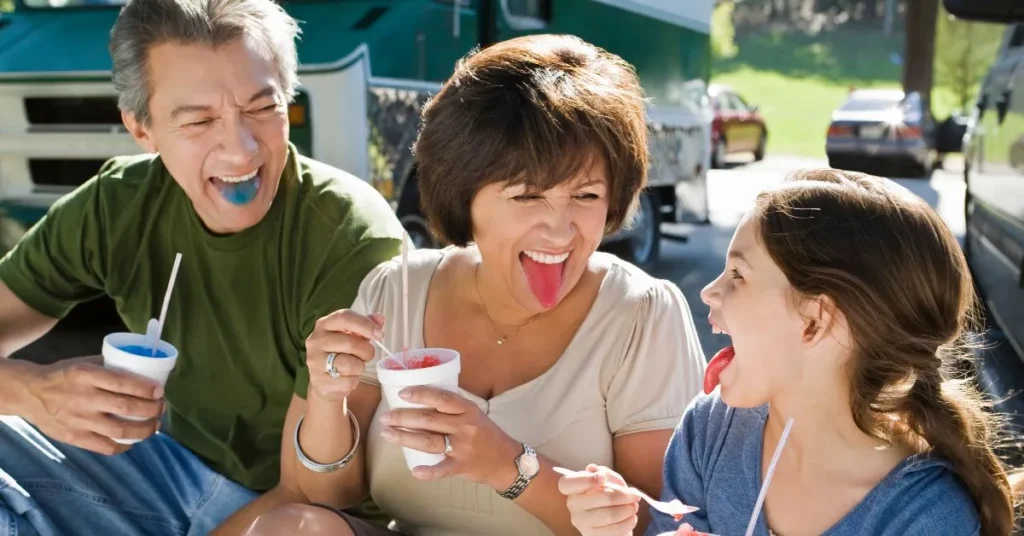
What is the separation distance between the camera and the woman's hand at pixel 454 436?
183cm

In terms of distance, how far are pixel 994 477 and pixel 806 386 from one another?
1.03 ft

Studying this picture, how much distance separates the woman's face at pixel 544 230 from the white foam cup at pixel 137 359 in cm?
66

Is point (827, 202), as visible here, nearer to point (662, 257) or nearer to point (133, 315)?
point (133, 315)

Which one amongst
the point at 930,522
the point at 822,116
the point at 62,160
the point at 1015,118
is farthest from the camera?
the point at 822,116

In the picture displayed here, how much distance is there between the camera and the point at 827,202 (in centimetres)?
172

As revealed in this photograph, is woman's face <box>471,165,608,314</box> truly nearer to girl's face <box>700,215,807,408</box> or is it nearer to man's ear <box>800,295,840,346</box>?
girl's face <box>700,215,807,408</box>

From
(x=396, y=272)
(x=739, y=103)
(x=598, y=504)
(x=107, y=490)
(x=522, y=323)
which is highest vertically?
(x=396, y=272)

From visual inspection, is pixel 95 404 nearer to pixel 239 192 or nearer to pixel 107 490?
Answer: pixel 107 490

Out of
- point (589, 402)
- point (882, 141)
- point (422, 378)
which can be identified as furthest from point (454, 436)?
point (882, 141)

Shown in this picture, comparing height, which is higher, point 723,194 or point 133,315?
point 133,315

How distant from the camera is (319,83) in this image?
4.79m

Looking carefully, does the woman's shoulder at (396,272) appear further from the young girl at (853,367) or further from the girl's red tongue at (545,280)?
the young girl at (853,367)

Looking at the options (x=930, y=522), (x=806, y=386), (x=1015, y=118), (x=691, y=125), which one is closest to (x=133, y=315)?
(x=806, y=386)

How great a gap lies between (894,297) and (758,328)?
212mm
